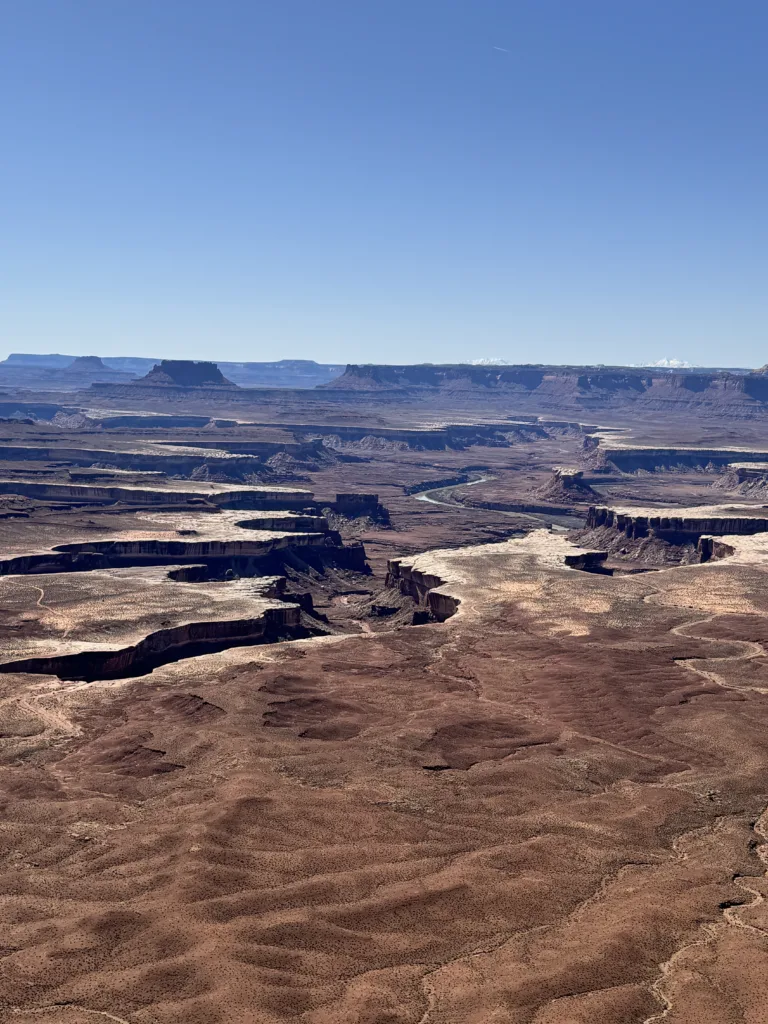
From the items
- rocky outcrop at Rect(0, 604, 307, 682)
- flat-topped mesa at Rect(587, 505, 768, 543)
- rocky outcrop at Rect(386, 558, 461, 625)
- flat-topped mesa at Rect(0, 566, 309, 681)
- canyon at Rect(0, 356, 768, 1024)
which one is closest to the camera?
canyon at Rect(0, 356, 768, 1024)

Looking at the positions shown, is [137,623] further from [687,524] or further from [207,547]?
[687,524]

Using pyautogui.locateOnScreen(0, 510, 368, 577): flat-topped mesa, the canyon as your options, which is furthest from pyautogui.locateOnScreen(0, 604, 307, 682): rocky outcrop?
pyautogui.locateOnScreen(0, 510, 368, 577): flat-topped mesa

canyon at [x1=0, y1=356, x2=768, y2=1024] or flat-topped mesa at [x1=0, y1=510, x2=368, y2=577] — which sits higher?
canyon at [x1=0, y1=356, x2=768, y2=1024]

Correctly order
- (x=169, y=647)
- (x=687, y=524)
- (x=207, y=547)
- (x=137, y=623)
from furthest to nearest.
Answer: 1. (x=687, y=524)
2. (x=207, y=547)
3. (x=137, y=623)
4. (x=169, y=647)

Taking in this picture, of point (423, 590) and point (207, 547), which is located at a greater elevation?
point (207, 547)

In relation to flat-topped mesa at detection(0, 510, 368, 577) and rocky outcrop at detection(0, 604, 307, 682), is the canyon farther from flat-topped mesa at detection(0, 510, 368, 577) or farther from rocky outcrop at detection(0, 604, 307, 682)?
flat-topped mesa at detection(0, 510, 368, 577)

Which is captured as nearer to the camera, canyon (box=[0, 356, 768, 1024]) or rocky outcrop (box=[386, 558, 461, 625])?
canyon (box=[0, 356, 768, 1024])

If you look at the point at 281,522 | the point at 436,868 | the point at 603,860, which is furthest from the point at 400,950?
the point at 281,522

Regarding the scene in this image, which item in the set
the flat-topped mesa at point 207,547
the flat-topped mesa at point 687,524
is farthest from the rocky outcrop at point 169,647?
the flat-topped mesa at point 687,524

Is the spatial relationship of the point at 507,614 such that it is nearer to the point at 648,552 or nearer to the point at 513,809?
the point at 513,809

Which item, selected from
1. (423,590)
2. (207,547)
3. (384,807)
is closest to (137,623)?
(423,590)

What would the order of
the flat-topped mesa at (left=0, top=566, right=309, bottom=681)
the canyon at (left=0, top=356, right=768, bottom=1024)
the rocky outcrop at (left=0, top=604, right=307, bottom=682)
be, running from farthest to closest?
the flat-topped mesa at (left=0, top=566, right=309, bottom=681), the rocky outcrop at (left=0, top=604, right=307, bottom=682), the canyon at (left=0, top=356, right=768, bottom=1024)
